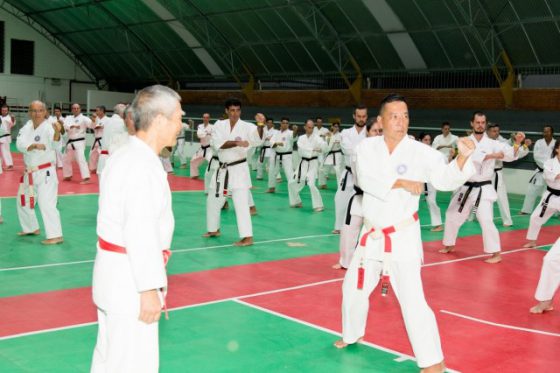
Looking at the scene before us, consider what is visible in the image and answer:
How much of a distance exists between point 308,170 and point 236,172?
4.81 metres

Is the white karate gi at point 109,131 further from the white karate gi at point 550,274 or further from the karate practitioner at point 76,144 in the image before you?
the white karate gi at point 550,274

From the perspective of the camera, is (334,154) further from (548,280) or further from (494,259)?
(548,280)

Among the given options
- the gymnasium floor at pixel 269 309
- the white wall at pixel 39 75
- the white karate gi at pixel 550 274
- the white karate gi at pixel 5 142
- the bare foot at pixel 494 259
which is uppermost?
the white wall at pixel 39 75

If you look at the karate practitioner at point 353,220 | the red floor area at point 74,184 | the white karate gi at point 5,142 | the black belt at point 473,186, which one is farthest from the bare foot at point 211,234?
the white karate gi at point 5,142

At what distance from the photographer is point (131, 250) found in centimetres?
285

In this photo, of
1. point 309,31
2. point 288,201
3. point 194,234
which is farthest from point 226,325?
point 309,31

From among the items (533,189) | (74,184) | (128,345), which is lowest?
(74,184)

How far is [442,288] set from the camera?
24.3 feet

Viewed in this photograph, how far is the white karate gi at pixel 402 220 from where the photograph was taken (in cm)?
451

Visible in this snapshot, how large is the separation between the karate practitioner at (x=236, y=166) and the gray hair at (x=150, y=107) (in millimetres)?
6249

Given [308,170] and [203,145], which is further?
[203,145]

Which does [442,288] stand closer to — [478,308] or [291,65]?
[478,308]

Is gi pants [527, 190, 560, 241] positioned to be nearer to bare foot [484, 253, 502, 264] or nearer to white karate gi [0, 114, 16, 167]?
bare foot [484, 253, 502, 264]

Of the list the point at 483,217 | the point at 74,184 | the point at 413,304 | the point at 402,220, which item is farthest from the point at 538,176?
the point at 74,184
